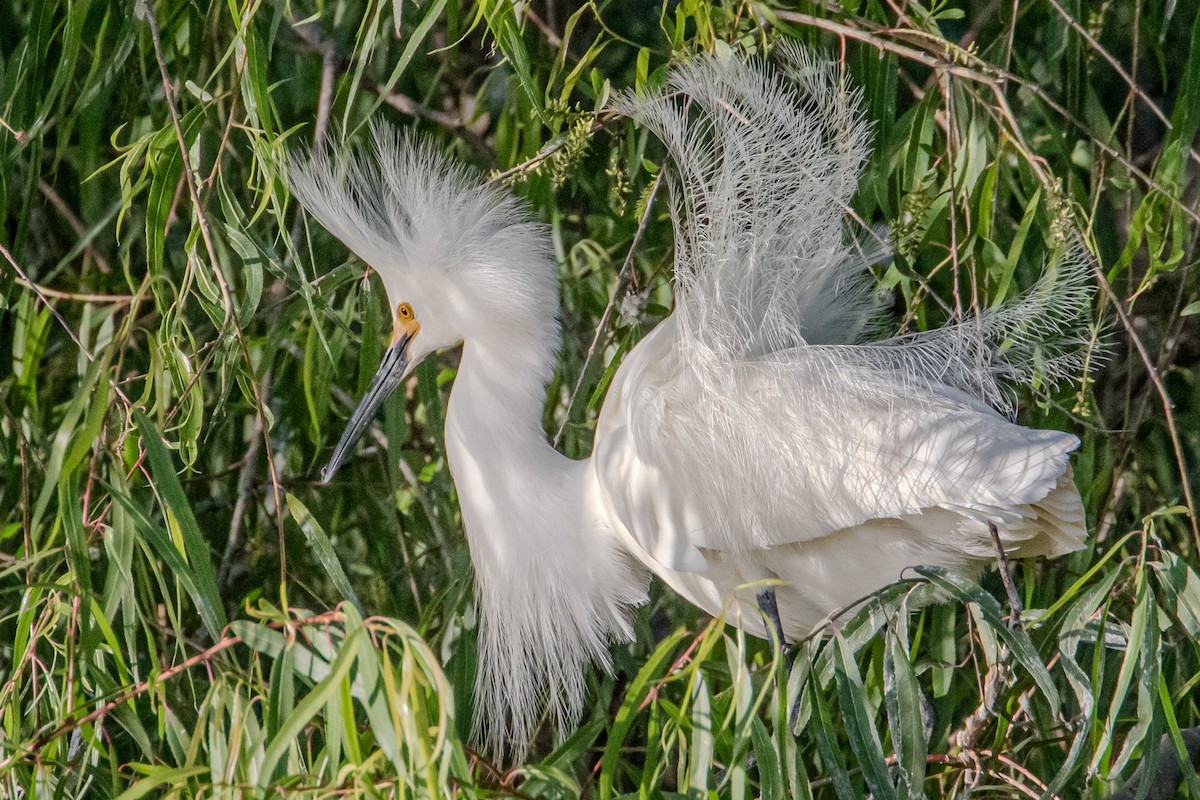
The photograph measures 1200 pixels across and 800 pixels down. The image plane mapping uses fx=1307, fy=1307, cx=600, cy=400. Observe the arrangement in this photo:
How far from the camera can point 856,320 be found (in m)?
1.57

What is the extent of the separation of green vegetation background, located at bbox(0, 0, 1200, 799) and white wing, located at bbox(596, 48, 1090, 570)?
52mm

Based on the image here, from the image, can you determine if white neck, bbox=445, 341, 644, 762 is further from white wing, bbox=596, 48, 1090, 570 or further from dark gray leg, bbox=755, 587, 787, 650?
dark gray leg, bbox=755, 587, 787, 650

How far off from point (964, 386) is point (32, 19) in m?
1.07

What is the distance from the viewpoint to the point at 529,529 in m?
1.52

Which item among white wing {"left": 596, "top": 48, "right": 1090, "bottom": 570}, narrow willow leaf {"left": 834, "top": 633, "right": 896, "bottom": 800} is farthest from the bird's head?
narrow willow leaf {"left": 834, "top": 633, "right": 896, "bottom": 800}

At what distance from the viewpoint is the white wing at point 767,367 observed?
135 centimetres

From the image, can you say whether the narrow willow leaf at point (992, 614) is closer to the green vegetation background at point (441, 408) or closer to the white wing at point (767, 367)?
the green vegetation background at point (441, 408)

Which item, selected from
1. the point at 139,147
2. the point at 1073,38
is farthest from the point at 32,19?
the point at 1073,38

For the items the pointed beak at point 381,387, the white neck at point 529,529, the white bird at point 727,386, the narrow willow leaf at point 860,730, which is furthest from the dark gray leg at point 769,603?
the pointed beak at point 381,387

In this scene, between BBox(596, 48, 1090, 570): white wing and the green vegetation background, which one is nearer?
the green vegetation background

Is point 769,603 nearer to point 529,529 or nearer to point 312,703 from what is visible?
point 529,529

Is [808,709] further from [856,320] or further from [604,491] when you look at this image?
[856,320]

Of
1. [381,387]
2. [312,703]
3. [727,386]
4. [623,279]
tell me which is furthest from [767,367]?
[312,703]

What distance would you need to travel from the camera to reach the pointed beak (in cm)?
152
